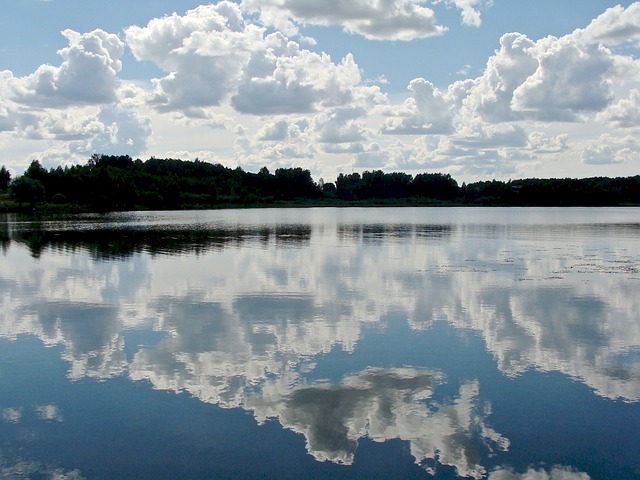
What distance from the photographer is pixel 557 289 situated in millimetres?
28641

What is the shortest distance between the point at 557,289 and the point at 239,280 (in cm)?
1462

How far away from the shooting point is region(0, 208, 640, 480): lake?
11.1 m

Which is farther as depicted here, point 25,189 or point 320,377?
point 25,189

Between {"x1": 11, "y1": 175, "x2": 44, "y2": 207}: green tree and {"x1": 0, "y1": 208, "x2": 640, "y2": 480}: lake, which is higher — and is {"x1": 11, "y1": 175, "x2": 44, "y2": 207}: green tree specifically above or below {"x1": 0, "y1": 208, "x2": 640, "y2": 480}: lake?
above

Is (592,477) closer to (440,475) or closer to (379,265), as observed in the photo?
(440,475)

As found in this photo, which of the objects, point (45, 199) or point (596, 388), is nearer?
point (596, 388)

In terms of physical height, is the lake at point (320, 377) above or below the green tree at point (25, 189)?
below

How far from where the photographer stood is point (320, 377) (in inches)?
597

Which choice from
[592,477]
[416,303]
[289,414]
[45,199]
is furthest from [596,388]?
[45,199]

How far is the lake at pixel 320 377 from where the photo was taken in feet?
36.3

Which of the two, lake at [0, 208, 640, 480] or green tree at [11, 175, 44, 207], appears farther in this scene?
green tree at [11, 175, 44, 207]

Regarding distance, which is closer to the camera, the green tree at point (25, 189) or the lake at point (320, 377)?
the lake at point (320, 377)

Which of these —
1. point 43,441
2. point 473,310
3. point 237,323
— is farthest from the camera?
point 473,310

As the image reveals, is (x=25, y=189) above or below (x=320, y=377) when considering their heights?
above
